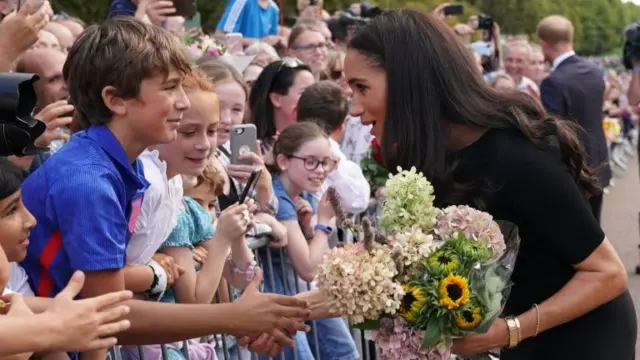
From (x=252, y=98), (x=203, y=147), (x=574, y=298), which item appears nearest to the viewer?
(x=574, y=298)

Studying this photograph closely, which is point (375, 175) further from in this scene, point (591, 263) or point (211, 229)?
point (591, 263)

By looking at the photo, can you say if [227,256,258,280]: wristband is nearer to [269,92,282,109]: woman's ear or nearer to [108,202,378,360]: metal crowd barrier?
[108,202,378,360]: metal crowd barrier

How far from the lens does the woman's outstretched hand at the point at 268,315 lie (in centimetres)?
367

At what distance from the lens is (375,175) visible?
23.9 feet

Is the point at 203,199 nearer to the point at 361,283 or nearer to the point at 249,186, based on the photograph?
the point at 249,186

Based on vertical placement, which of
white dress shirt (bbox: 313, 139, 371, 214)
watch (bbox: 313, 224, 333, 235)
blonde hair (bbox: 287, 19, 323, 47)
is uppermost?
watch (bbox: 313, 224, 333, 235)

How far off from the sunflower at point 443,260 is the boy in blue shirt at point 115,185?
0.69 meters

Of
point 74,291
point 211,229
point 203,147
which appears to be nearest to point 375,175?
point 211,229

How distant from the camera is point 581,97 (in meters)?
10.4

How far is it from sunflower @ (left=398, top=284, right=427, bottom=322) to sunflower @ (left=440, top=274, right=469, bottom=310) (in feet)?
0.20

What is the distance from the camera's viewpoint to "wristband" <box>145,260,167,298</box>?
152 inches

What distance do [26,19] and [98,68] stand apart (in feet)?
3.73

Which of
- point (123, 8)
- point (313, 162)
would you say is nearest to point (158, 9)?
point (123, 8)

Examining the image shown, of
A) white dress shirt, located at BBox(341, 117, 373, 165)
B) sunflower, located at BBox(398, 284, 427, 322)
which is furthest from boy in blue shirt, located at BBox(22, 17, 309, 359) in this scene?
white dress shirt, located at BBox(341, 117, 373, 165)
